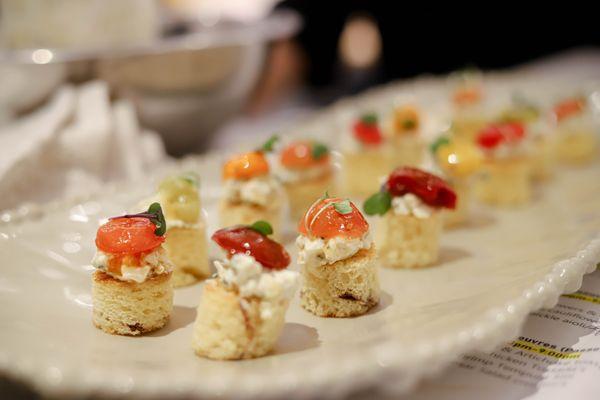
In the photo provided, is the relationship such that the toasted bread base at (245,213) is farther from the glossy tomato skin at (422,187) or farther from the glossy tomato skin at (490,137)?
the glossy tomato skin at (490,137)

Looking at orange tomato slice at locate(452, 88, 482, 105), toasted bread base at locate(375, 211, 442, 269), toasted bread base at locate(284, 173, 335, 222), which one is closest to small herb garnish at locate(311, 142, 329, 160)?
toasted bread base at locate(284, 173, 335, 222)

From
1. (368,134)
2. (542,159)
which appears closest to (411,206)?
(368,134)

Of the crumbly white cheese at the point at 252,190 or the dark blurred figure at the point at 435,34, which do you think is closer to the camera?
the crumbly white cheese at the point at 252,190

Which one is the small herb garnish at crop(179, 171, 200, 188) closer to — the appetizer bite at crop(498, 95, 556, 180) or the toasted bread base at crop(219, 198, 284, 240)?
the toasted bread base at crop(219, 198, 284, 240)

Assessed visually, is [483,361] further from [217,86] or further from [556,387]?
[217,86]

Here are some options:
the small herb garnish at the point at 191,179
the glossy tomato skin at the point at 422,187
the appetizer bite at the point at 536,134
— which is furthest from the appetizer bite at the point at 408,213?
the appetizer bite at the point at 536,134

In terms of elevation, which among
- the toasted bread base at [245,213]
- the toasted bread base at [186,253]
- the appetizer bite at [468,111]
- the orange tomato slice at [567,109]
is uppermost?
the appetizer bite at [468,111]
